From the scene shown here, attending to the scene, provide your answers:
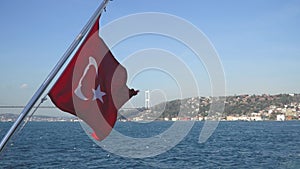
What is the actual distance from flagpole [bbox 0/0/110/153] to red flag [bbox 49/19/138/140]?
403 mm

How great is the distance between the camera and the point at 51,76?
5660mm

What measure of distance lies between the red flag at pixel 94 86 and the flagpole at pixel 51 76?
1.32ft

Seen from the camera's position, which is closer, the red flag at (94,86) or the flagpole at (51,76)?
the flagpole at (51,76)

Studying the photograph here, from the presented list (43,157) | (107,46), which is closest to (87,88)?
(107,46)

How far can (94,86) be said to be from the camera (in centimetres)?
709

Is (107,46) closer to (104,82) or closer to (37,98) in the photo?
(104,82)

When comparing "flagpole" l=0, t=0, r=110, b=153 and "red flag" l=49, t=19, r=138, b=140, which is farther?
"red flag" l=49, t=19, r=138, b=140

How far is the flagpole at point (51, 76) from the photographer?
5266 millimetres

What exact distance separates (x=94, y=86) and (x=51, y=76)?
4.90ft

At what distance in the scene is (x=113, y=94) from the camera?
726 cm

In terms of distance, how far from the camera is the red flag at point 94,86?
6652mm

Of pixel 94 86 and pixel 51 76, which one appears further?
pixel 94 86

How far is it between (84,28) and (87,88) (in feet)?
4.19

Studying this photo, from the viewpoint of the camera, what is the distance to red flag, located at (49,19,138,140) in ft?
21.8
